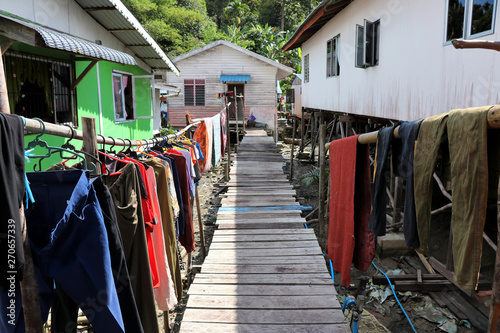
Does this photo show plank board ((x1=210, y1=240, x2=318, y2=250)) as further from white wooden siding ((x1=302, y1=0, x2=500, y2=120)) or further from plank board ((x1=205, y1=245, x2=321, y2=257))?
white wooden siding ((x1=302, y1=0, x2=500, y2=120))

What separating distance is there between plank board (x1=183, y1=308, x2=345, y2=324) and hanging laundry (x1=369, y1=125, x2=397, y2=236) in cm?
95

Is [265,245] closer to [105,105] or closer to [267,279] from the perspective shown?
[267,279]

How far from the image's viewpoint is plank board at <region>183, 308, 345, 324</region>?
3.54 m

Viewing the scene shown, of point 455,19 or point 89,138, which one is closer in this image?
point 89,138

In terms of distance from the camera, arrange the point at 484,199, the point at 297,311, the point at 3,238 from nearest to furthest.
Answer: the point at 3,238, the point at 484,199, the point at 297,311

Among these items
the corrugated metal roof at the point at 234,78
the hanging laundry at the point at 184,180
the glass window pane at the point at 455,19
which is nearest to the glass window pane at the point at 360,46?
the glass window pane at the point at 455,19

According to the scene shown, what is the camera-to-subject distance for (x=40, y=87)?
6.77m

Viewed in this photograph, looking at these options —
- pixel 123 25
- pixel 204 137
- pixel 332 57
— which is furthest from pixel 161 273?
pixel 332 57

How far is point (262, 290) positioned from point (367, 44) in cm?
624

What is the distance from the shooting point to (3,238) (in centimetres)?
153

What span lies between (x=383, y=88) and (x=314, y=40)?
6.96 metres

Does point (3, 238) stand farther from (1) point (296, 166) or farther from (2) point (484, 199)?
(1) point (296, 166)

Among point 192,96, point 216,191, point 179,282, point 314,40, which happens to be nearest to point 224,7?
point 192,96

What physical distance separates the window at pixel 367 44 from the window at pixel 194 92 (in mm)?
12759
